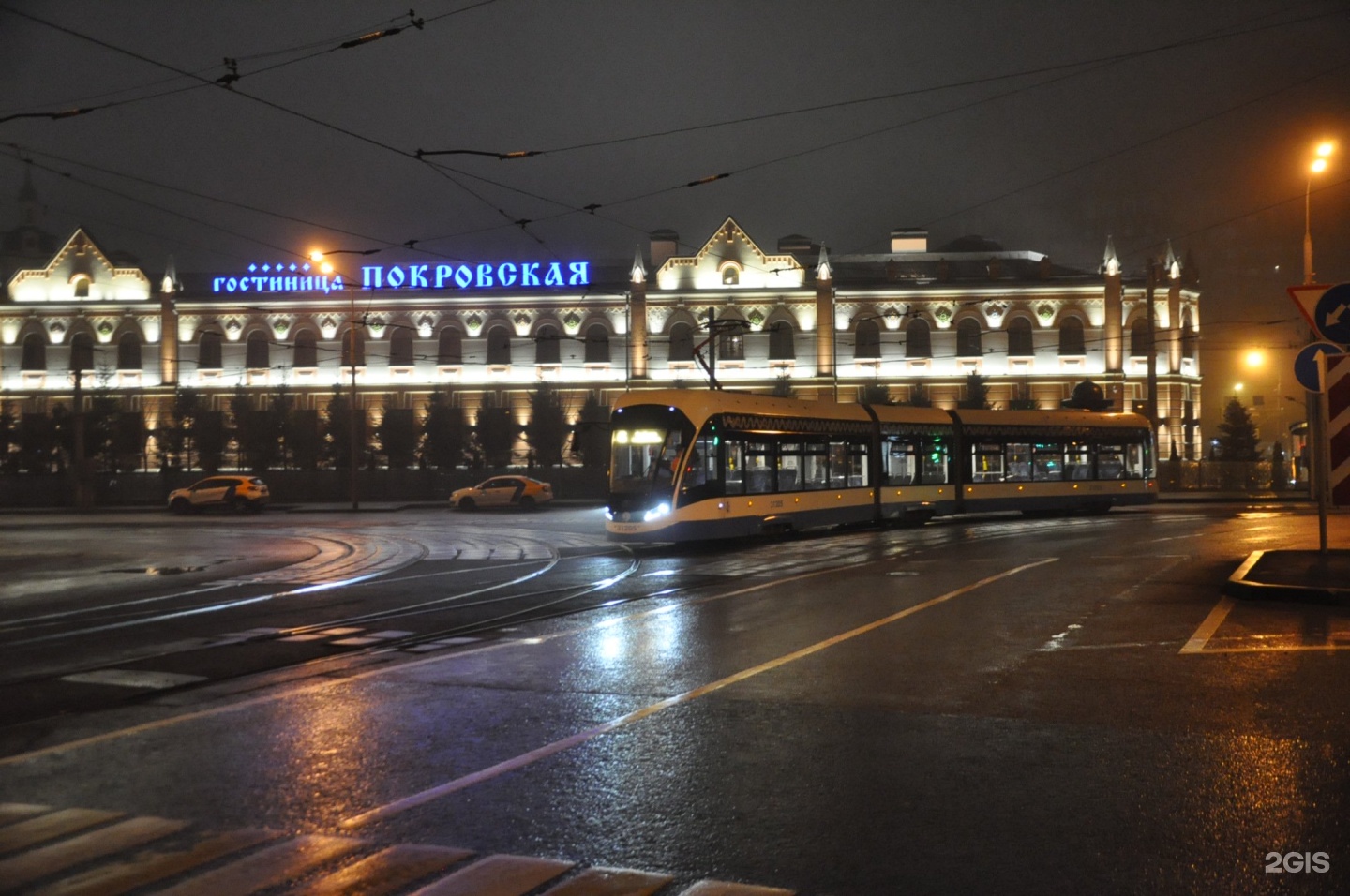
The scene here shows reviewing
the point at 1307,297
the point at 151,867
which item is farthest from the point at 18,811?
the point at 1307,297

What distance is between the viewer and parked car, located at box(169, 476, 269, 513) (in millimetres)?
43625

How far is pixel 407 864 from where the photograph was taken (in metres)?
4.73

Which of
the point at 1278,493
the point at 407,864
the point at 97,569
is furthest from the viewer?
the point at 1278,493

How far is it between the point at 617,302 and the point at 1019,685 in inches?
2098

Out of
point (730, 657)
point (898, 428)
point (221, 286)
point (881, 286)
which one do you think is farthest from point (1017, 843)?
point (221, 286)

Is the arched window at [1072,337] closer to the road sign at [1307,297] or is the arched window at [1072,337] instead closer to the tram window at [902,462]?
the tram window at [902,462]

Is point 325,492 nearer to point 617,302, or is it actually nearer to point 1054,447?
point 617,302

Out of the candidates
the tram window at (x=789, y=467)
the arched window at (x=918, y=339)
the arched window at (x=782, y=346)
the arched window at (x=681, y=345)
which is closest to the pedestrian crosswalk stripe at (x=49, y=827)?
the tram window at (x=789, y=467)

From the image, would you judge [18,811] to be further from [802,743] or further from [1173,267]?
[1173,267]

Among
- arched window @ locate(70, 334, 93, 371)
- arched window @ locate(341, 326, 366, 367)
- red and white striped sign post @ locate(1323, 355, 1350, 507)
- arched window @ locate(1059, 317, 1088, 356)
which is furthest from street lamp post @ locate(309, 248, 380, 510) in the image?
arched window @ locate(1059, 317, 1088, 356)

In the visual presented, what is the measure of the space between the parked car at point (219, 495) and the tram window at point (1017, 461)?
2855 centimetres

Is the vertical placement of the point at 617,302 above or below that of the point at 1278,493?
above

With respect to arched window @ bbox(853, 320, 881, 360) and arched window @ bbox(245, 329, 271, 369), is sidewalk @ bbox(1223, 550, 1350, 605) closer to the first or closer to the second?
arched window @ bbox(853, 320, 881, 360)

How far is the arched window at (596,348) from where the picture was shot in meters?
60.7
